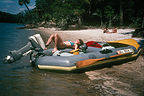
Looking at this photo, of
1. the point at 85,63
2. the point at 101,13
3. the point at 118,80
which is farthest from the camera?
the point at 101,13

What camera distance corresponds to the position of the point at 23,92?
3941 millimetres

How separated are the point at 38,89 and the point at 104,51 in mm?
2666

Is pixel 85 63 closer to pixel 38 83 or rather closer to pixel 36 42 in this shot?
pixel 38 83

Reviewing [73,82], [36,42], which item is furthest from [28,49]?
[73,82]

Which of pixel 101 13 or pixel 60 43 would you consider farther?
pixel 101 13

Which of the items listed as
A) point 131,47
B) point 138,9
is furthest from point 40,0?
point 131,47

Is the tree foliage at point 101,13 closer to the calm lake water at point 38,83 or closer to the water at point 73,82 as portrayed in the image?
the water at point 73,82

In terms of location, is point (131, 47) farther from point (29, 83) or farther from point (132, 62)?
point (29, 83)

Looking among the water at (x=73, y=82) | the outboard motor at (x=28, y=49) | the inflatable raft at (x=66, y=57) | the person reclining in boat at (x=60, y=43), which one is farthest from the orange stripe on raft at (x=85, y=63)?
the outboard motor at (x=28, y=49)

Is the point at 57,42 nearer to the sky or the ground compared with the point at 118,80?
nearer to the sky

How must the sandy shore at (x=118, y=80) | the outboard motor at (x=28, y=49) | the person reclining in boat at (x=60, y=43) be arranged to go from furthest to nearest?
the person reclining in boat at (x=60, y=43) → the outboard motor at (x=28, y=49) → the sandy shore at (x=118, y=80)

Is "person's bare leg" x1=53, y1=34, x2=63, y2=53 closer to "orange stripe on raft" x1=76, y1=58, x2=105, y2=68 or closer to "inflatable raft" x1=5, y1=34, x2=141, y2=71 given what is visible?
"inflatable raft" x1=5, y1=34, x2=141, y2=71

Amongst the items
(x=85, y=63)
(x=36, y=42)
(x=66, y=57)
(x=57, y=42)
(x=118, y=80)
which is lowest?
(x=118, y=80)

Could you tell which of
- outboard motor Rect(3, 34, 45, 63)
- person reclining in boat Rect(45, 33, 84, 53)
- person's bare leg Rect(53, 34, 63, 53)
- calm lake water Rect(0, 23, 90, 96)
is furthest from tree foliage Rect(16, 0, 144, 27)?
calm lake water Rect(0, 23, 90, 96)
